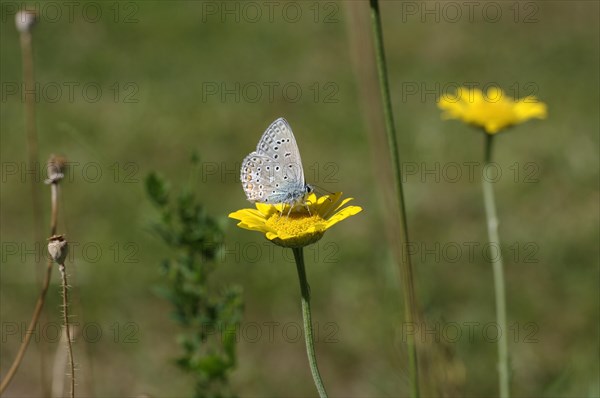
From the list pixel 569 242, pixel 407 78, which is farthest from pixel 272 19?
pixel 569 242

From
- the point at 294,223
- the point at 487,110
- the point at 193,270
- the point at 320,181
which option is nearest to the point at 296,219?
the point at 294,223

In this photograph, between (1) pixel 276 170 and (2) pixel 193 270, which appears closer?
(1) pixel 276 170

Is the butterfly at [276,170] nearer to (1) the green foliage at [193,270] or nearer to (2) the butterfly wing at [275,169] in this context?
(2) the butterfly wing at [275,169]

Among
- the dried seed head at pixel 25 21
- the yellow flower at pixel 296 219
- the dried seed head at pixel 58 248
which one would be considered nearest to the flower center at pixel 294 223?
the yellow flower at pixel 296 219

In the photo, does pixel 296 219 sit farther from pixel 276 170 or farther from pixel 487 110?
pixel 487 110

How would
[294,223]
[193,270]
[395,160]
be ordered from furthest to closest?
[193,270]
[294,223]
[395,160]
